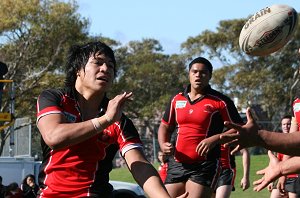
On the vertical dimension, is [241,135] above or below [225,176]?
above

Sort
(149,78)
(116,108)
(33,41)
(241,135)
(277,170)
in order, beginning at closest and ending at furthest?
1. (241,135)
2. (116,108)
3. (277,170)
4. (33,41)
5. (149,78)

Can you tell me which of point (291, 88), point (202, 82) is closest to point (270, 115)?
point (291, 88)

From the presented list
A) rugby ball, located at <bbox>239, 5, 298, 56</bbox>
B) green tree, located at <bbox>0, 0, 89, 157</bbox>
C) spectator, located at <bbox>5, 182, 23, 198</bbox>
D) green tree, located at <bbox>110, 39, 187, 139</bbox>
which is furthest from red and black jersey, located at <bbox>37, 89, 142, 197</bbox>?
green tree, located at <bbox>110, 39, 187, 139</bbox>

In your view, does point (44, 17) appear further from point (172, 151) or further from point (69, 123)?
point (69, 123)

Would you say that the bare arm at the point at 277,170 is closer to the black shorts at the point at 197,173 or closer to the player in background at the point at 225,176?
the black shorts at the point at 197,173

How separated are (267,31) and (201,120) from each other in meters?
3.13

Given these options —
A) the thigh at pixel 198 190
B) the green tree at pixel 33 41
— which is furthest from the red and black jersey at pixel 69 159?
the green tree at pixel 33 41

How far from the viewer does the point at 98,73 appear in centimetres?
639

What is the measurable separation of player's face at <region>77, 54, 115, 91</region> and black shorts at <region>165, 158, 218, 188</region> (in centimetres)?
408

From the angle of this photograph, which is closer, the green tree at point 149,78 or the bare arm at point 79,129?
the bare arm at point 79,129

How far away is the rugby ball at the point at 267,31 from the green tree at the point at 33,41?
34.4 m

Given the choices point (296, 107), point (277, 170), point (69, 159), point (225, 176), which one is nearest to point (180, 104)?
point (225, 176)

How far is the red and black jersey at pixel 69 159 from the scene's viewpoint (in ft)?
20.6

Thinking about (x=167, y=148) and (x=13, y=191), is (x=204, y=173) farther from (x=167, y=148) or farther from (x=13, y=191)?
(x=13, y=191)
